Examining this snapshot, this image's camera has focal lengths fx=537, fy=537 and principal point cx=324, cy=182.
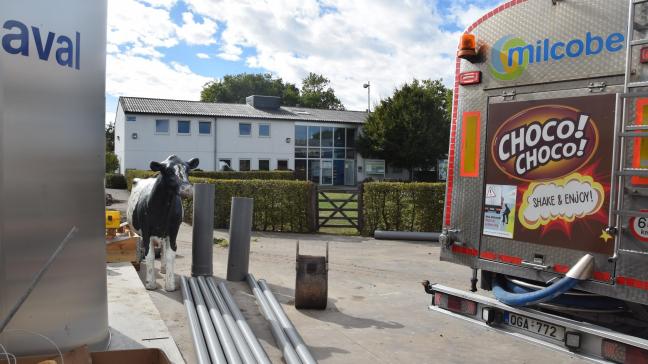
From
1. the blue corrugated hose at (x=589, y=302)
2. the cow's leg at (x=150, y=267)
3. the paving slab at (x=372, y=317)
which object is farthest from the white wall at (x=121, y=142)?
the blue corrugated hose at (x=589, y=302)

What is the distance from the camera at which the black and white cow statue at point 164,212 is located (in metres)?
8.14

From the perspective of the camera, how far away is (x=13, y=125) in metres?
3.60

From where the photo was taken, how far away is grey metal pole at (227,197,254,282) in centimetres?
933

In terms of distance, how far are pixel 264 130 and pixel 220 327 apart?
3704cm

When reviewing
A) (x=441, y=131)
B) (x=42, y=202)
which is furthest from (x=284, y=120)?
(x=42, y=202)

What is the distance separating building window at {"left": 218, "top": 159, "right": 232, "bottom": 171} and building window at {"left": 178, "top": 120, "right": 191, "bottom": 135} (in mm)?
3221

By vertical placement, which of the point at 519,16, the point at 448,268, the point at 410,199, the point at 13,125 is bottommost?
the point at 448,268

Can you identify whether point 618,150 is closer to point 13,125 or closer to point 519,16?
point 519,16

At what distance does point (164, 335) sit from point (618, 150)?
4627mm

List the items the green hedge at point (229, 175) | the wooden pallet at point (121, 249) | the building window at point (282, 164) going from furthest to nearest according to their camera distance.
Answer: the building window at point (282, 164) → the green hedge at point (229, 175) → the wooden pallet at point (121, 249)

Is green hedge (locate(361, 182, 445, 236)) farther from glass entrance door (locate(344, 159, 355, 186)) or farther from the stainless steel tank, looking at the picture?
glass entrance door (locate(344, 159, 355, 186))

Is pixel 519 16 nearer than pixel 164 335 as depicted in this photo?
No

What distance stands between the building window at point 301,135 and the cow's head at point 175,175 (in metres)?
36.4

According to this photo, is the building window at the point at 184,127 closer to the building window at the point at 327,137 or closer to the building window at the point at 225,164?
the building window at the point at 225,164
